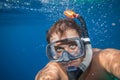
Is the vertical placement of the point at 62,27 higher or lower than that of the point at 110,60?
higher

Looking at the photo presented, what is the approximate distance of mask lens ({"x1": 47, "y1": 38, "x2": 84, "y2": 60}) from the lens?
3.91 m

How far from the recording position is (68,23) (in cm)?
428

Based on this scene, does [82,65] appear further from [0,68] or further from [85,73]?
[0,68]

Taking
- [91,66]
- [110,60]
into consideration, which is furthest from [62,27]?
[110,60]

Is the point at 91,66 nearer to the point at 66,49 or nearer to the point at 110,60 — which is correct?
the point at 66,49

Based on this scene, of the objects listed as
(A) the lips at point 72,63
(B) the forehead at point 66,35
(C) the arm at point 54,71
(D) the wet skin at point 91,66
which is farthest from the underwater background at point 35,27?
(A) the lips at point 72,63

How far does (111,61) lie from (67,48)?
104 cm

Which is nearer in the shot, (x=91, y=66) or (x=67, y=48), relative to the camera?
(x=91, y=66)

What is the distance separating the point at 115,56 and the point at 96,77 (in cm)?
89

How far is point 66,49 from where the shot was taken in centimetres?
402

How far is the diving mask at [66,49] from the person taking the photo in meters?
3.84

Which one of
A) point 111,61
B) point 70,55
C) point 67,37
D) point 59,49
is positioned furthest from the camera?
point 59,49

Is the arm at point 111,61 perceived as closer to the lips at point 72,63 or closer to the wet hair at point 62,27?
the lips at point 72,63

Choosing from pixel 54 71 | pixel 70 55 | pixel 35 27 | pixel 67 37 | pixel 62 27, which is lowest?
pixel 35 27
